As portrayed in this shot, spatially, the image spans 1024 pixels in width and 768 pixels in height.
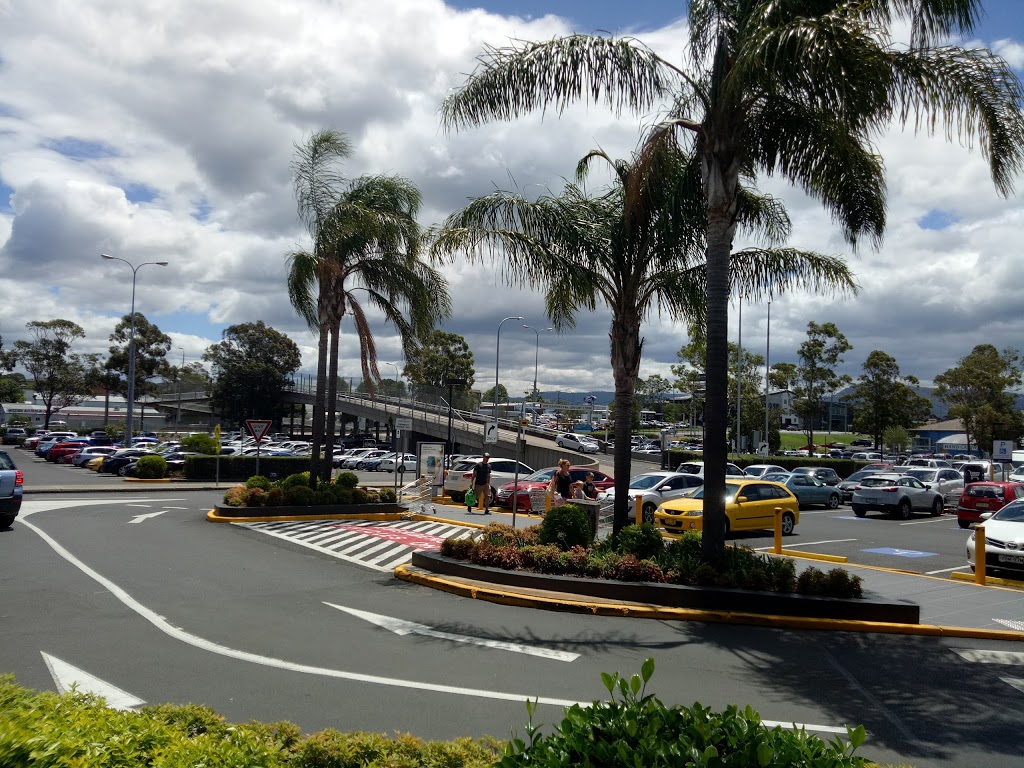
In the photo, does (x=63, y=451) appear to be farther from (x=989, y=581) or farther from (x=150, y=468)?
(x=989, y=581)

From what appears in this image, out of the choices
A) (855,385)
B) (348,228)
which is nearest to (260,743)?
(348,228)

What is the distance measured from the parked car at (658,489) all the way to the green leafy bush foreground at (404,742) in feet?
58.6

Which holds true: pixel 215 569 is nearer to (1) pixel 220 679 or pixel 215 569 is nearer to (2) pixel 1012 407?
(1) pixel 220 679

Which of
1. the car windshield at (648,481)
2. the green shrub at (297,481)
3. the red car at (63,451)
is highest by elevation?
the car windshield at (648,481)

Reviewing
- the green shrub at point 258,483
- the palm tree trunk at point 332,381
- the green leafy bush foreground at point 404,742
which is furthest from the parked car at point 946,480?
the green leafy bush foreground at point 404,742

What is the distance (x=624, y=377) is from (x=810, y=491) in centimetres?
1943

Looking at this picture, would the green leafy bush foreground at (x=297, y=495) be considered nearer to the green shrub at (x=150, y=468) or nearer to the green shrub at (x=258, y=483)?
the green shrub at (x=258, y=483)

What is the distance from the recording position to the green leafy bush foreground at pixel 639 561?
10.0m

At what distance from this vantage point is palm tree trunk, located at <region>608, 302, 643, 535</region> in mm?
13078

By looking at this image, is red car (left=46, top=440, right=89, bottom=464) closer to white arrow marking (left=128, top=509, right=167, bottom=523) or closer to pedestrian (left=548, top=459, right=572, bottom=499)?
white arrow marking (left=128, top=509, right=167, bottom=523)

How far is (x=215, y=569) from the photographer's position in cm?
1285

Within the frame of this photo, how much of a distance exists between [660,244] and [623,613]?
240 inches

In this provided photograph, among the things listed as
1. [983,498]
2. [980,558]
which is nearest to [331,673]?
[980,558]

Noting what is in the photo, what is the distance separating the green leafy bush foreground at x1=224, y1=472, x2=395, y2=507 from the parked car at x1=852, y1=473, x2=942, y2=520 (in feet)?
51.3
